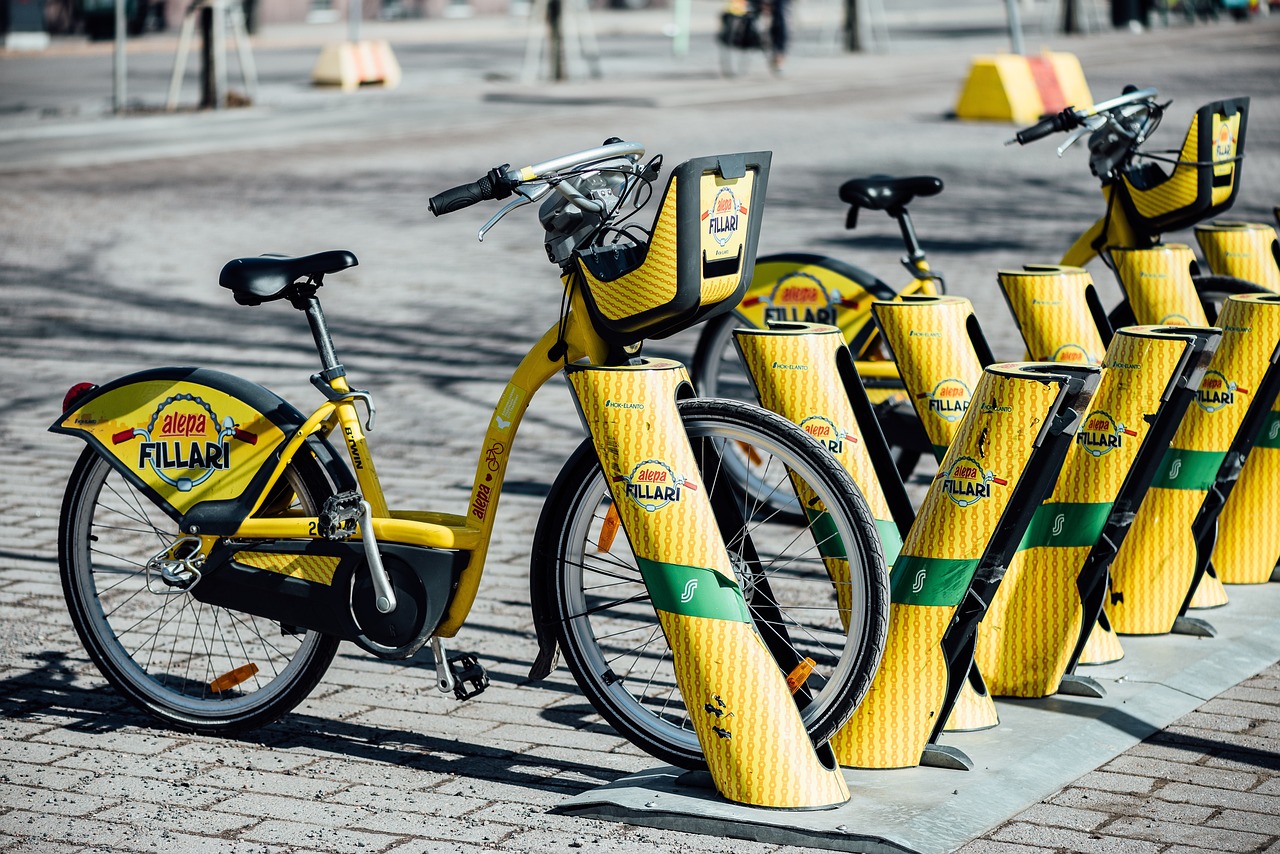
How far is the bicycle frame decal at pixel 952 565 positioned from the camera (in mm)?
3910

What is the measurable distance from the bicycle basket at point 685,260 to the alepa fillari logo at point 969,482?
0.68 m

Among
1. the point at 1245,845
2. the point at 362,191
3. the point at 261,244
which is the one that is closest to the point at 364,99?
the point at 362,191

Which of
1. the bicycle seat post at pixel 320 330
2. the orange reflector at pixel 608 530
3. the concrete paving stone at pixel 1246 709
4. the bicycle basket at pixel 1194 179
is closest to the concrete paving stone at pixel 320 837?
the orange reflector at pixel 608 530

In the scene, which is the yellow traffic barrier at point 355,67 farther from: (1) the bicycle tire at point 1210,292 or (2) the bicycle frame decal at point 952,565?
(2) the bicycle frame decal at point 952,565

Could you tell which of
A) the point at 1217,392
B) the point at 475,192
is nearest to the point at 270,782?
the point at 475,192

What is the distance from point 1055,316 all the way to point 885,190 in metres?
1.16

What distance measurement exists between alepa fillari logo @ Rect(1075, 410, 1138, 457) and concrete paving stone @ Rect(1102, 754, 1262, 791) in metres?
0.83

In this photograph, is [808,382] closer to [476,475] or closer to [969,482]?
[969,482]

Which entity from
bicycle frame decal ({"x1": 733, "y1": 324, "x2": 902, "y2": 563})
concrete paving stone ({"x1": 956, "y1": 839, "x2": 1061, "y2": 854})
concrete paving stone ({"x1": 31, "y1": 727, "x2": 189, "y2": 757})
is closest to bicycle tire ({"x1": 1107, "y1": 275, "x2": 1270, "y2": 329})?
bicycle frame decal ({"x1": 733, "y1": 324, "x2": 902, "y2": 563})

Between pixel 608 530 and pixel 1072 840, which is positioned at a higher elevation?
pixel 608 530

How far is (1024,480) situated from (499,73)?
955 inches

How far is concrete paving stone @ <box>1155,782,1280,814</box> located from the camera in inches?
151

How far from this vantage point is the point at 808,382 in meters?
4.31

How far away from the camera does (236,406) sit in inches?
170
